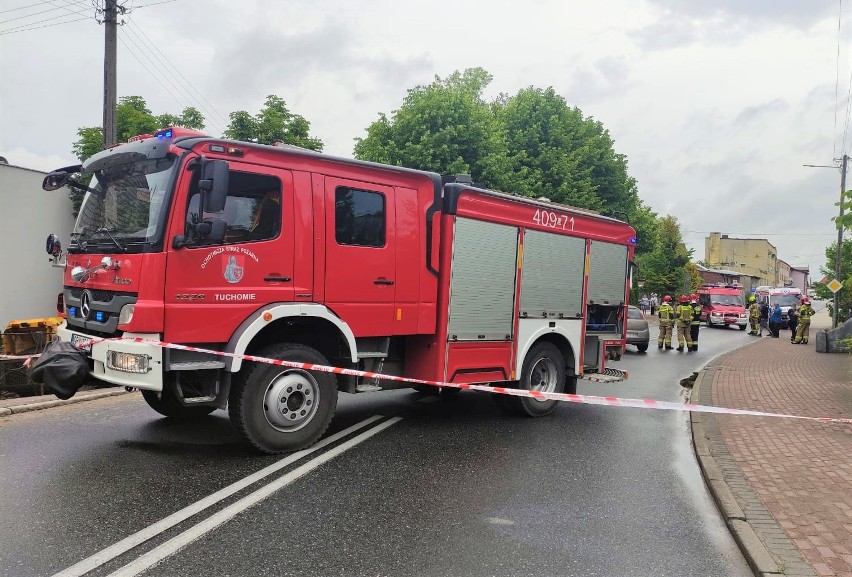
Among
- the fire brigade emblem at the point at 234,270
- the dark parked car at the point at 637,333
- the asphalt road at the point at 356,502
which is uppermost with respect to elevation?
the fire brigade emblem at the point at 234,270

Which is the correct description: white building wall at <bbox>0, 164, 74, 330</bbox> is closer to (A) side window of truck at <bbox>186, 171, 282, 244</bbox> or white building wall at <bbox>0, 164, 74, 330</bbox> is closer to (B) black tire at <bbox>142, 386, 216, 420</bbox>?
(B) black tire at <bbox>142, 386, 216, 420</bbox>

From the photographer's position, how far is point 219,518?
4.11m

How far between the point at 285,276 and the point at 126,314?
4.26 feet

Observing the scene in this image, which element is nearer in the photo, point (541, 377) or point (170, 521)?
point (170, 521)

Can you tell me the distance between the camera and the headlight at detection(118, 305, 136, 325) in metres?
4.90

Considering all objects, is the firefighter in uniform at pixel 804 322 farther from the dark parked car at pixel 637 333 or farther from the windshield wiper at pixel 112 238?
the windshield wiper at pixel 112 238

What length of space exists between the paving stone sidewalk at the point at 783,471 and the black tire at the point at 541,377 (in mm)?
1705

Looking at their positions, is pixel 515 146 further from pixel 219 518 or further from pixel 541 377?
pixel 219 518

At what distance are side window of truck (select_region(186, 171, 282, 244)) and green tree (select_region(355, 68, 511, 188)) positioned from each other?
16.9 m

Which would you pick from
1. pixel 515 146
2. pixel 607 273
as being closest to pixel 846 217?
pixel 607 273

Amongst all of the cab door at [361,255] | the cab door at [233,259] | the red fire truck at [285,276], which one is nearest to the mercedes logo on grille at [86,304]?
the red fire truck at [285,276]

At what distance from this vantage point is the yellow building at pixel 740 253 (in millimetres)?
102562

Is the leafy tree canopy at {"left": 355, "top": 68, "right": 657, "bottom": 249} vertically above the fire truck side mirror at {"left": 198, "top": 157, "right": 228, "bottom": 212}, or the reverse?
the leafy tree canopy at {"left": 355, "top": 68, "right": 657, "bottom": 249}

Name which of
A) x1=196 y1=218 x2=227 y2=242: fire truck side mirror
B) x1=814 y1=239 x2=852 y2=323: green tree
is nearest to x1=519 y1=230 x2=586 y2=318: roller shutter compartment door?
x1=196 y1=218 x2=227 y2=242: fire truck side mirror
